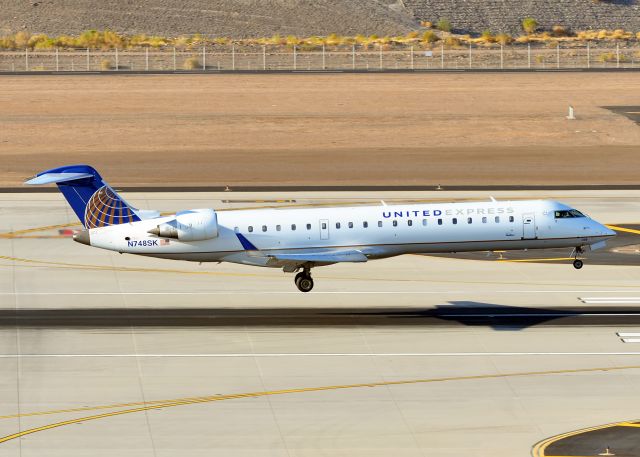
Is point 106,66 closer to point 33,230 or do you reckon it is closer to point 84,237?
point 33,230

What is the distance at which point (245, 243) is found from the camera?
183 feet

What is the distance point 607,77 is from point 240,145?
55.0 meters

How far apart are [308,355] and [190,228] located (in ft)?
26.6

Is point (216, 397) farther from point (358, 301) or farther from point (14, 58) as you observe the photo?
point (14, 58)

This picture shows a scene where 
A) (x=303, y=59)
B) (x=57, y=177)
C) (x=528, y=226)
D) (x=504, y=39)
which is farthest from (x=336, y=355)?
(x=504, y=39)

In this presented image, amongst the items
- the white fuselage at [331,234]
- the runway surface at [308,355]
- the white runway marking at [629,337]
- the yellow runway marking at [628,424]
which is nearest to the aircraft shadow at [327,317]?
the runway surface at [308,355]

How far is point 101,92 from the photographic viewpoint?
134000mm

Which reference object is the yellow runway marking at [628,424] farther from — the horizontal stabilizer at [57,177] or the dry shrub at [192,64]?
the dry shrub at [192,64]

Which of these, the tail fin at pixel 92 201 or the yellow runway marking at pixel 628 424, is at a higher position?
the tail fin at pixel 92 201

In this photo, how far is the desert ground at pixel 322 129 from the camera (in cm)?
9844

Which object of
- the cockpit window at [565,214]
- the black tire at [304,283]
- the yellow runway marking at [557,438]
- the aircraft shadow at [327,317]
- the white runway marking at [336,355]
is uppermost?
the cockpit window at [565,214]

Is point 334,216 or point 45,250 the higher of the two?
point 334,216

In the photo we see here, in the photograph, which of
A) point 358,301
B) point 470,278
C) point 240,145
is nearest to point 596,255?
point 470,278

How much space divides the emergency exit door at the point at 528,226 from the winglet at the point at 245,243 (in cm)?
1167
